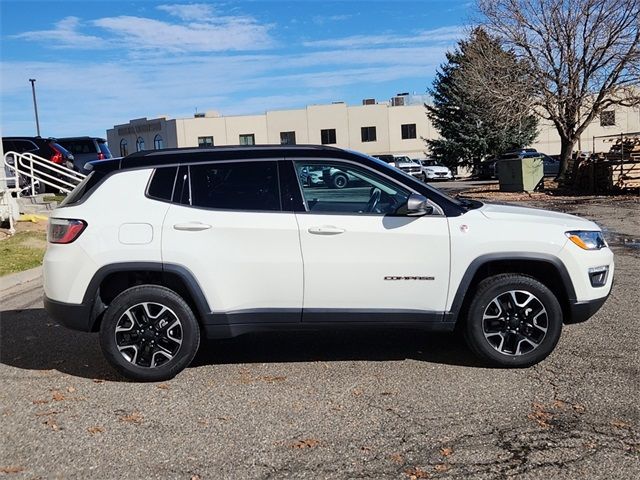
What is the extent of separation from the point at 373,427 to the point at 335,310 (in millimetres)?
1084

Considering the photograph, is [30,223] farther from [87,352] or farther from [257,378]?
[257,378]

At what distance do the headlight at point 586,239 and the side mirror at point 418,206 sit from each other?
1.11 metres

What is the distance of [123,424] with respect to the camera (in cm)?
419

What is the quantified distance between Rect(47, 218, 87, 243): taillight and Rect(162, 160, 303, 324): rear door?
25.5 inches

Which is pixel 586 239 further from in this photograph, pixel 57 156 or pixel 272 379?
pixel 57 156

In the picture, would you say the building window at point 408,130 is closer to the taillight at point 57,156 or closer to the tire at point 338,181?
the taillight at point 57,156

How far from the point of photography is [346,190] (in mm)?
5074

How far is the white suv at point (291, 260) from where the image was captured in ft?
15.8

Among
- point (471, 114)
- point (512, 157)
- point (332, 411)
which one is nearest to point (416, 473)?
point (332, 411)

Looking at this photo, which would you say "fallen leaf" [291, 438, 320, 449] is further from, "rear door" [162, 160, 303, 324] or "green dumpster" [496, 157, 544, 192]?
"green dumpster" [496, 157, 544, 192]

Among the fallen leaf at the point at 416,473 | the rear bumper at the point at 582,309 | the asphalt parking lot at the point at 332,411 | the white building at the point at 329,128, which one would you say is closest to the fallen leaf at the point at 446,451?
the asphalt parking lot at the point at 332,411

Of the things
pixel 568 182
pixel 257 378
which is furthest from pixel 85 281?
pixel 568 182

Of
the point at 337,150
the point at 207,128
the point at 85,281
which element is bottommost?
the point at 85,281

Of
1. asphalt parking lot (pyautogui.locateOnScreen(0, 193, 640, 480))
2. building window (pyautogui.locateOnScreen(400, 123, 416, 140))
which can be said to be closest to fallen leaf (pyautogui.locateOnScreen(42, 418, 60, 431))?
asphalt parking lot (pyautogui.locateOnScreen(0, 193, 640, 480))
